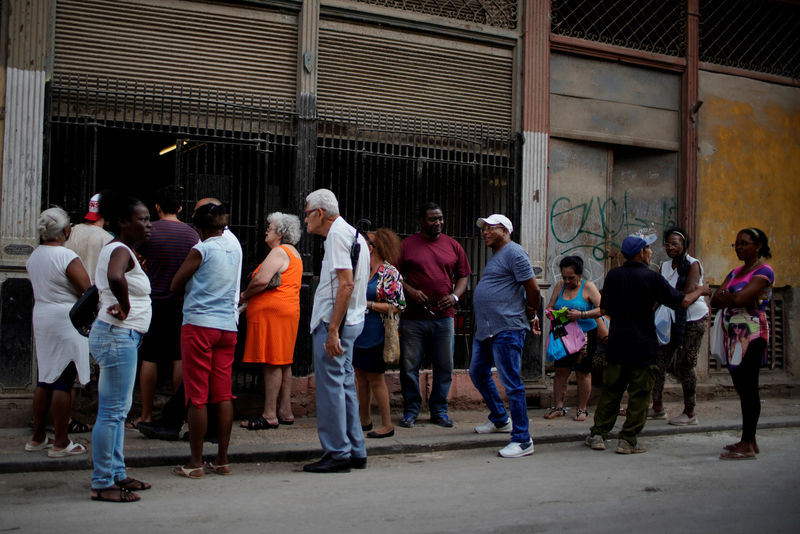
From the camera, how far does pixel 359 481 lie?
5.80 m

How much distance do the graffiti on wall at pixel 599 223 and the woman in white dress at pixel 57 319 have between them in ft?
18.4

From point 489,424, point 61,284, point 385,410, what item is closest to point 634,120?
point 489,424

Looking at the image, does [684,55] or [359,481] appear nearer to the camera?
[359,481]

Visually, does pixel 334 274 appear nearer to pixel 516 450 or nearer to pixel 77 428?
pixel 516 450

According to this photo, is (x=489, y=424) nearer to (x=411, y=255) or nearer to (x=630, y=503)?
(x=411, y=255)

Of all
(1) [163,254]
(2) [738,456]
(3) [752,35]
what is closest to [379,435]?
(1) [163,254]

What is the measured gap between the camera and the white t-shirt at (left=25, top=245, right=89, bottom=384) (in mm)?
5973

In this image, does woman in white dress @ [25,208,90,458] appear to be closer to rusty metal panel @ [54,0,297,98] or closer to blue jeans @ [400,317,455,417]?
rusty metal panel @ [54,0,297,98]

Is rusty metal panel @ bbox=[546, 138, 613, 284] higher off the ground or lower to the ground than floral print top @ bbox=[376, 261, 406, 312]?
higher

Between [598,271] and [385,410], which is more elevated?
[598,271]

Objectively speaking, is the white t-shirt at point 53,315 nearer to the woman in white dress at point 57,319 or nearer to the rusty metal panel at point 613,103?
the woman in white dress at point 57,319

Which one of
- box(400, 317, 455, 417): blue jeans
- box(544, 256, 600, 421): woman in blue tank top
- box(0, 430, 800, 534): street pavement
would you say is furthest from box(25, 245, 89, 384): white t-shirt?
box(544, 256, 600, 421): woman in blue tank top

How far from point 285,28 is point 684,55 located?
17.7ft

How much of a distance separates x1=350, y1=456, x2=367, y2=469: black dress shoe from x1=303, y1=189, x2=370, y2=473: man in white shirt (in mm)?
75
